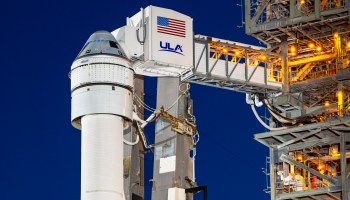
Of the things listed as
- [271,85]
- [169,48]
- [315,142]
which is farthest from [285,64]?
[169,48]

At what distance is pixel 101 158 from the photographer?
31047 mm

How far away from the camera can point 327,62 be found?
51.5 m

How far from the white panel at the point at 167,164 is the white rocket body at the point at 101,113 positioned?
23353 millimetres

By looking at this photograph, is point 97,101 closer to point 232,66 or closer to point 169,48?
point 169,48

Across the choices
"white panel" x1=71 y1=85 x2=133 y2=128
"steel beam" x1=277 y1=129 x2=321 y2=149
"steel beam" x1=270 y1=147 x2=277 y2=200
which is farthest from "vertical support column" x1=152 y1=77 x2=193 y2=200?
"white panel" x1=71 y1=85 x2=133 y2=128

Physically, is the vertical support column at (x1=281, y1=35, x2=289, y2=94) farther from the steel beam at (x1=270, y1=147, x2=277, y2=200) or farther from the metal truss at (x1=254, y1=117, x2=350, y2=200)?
the steel beam at (x1=270, y1=147, x2=277, y2=200)

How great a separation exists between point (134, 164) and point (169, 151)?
78.8 inches

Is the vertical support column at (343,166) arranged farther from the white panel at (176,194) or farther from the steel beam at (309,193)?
the white panel at (176,194)

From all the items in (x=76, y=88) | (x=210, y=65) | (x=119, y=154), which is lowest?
(x=119, y=154)

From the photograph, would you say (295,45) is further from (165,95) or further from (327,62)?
(165,95)

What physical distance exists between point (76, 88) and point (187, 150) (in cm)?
2435

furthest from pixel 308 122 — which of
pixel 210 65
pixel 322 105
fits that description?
pixel 210 65

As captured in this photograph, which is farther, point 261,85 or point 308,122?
point 308,122

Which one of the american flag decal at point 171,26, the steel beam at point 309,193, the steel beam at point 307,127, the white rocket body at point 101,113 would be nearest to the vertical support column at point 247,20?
the steel beam at point 307,127
